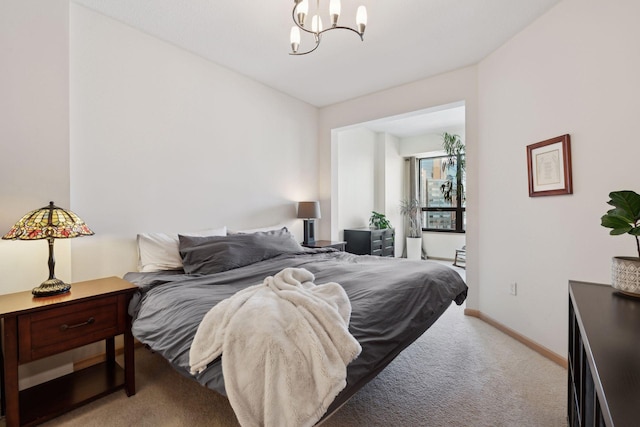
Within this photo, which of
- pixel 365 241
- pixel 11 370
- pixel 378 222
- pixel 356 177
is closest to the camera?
pixel 11 370

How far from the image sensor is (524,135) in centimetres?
266

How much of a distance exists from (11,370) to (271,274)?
1454mm

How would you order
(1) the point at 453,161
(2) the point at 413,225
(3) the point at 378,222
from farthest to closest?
1. (2) the point at 413,225
2. (1) the point at 453,161
3. (3) the point at 378,222

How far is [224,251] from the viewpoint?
2.52 meters

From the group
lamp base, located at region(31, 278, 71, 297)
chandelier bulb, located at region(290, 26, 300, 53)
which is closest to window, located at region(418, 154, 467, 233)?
chandelier bulb, located at region(290, 26, 300, 53)

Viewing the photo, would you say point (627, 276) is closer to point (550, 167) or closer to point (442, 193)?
point (550, 167)

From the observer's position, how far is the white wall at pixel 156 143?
235 cm

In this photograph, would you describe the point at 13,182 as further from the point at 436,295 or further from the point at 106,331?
the point at 436,295

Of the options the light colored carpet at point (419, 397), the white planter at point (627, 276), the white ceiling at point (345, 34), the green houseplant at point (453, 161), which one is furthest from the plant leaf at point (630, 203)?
the green houseplant at point (453, 161)

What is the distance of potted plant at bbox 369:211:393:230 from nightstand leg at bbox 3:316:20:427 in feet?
16.9

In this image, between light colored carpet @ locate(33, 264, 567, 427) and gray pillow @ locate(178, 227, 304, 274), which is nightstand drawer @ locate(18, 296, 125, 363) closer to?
light colored carpet @ locate(33, 264, 567, 427)

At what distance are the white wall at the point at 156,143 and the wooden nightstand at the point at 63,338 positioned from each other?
666 mm

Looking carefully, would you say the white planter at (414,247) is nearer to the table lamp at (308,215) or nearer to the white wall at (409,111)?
the white wall at (409,111)

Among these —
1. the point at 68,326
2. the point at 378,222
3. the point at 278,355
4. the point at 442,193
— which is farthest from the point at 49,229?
the point at 442,193
